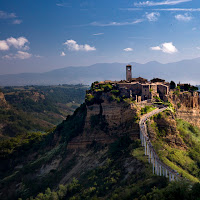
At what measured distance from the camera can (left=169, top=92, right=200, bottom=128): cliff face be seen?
55.9 m

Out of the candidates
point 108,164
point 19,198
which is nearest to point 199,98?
point 108,164

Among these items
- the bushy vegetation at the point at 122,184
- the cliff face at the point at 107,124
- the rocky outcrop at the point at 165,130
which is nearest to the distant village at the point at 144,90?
the cliff face at the point at 107,124

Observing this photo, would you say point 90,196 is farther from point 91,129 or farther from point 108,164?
point 91,129

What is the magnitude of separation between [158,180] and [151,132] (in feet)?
44.6

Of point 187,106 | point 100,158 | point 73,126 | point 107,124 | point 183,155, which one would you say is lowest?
point 100,158

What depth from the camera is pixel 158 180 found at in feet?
99.7

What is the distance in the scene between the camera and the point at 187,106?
5791 cm

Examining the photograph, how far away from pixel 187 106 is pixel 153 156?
2642 cm

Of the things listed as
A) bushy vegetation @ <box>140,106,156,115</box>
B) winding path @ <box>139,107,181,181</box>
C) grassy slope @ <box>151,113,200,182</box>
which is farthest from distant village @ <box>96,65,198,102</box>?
grassy slope @ <box>151,113,200,182</box>

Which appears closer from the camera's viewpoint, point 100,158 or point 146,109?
point 100,158

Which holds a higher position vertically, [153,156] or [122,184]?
[153,156]

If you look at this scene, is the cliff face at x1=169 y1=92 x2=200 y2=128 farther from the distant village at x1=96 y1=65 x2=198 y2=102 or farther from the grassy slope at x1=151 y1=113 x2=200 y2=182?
the grassy slope at x1=151 y1=113 x2=200 y2=182

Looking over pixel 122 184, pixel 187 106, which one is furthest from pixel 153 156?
pixel 187 106

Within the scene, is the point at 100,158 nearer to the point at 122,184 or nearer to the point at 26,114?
the point at 122,184
